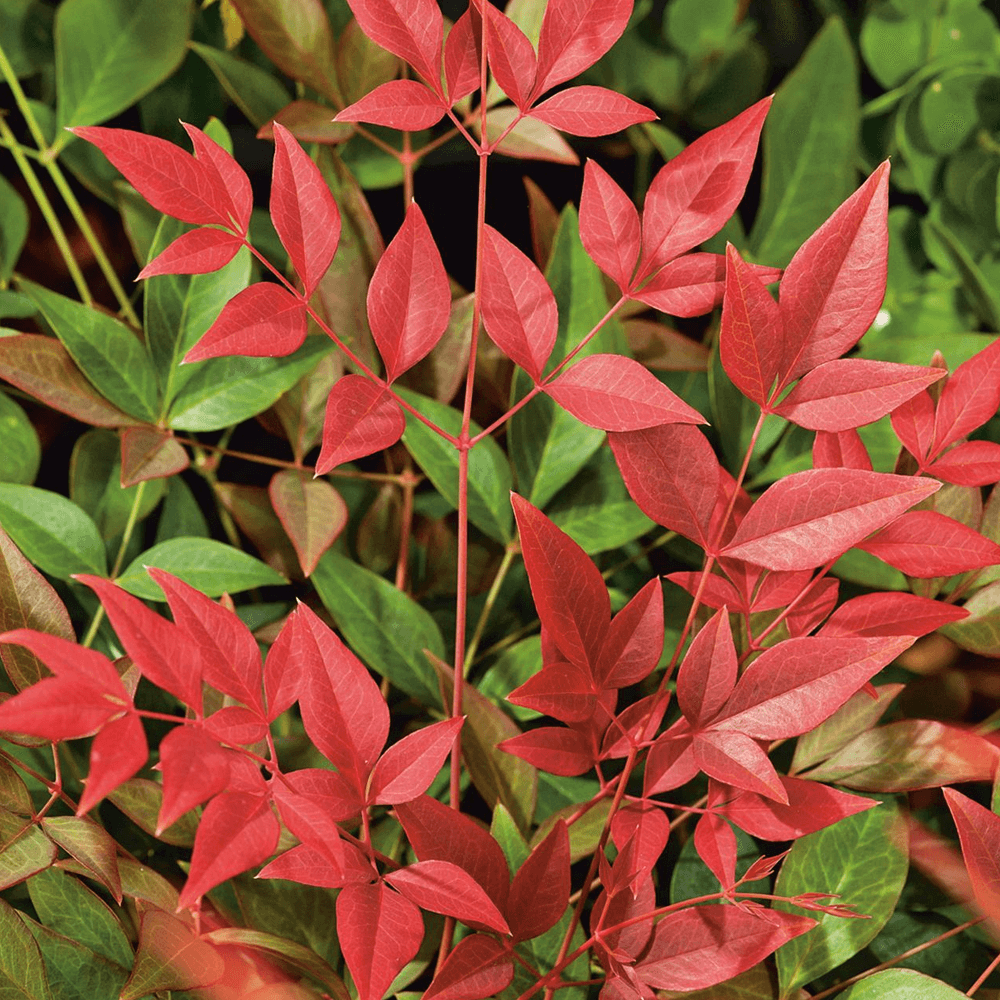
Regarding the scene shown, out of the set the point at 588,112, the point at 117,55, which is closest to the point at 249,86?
the point at 117,55

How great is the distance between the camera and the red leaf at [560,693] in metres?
0.28

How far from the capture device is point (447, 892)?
26 centimetres

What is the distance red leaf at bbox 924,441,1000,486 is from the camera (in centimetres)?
32

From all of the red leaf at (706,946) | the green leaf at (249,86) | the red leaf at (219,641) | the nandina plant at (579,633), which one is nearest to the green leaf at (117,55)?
the green leaf at (249,86)

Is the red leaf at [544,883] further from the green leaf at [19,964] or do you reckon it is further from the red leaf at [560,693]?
the green leaf at [19,964]

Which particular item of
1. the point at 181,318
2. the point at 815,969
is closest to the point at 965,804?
the point at 815,969

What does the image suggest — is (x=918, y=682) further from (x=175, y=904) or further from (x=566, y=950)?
(x=175, y=904)

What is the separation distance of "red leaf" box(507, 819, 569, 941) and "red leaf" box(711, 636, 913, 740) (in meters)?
0.06

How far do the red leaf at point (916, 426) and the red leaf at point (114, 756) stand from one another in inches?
10.0

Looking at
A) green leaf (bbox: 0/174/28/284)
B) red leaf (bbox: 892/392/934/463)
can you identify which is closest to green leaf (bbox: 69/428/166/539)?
green leaf (bbox: 0/174/28/284)

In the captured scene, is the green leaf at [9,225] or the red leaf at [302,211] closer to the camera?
the red leaf at [302,211]

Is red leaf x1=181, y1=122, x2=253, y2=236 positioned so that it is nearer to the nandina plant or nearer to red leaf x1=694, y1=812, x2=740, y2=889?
the nandina plant

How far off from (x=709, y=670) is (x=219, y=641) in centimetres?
13

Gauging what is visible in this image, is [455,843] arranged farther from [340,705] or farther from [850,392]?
[850,392]
